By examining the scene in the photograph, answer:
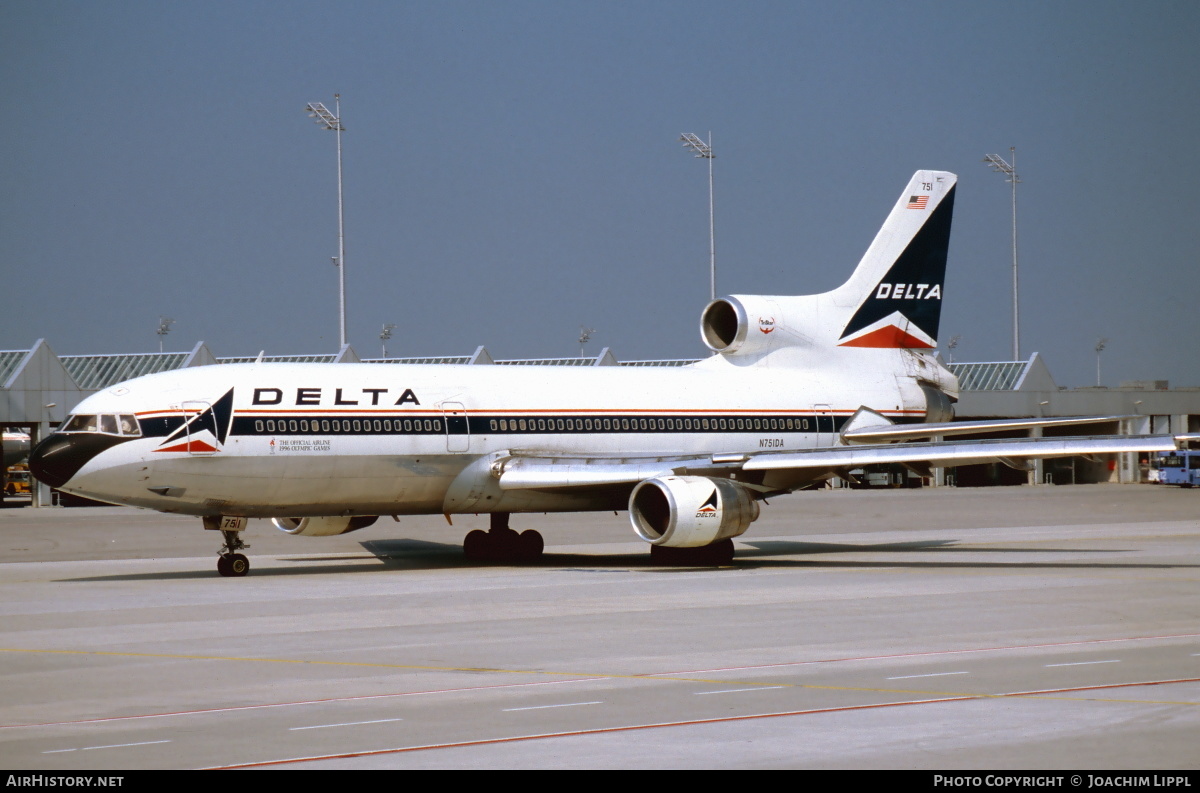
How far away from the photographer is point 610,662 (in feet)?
51.7

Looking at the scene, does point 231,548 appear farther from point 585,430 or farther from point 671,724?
point 671,724

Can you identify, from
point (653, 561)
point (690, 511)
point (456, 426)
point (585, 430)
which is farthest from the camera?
point (585, 430)

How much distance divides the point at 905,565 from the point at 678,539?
5197mm

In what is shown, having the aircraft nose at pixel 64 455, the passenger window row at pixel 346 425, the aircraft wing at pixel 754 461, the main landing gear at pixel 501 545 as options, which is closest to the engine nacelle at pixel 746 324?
the aircraft wing at pixel 754 461

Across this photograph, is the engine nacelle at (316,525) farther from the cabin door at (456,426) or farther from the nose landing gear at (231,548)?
the nose landing gear at (231,548)

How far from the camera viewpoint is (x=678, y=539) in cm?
2873

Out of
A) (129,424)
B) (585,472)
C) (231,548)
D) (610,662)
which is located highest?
(129,424)

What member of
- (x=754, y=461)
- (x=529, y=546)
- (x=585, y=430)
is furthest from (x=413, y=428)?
(x=754, y=461)

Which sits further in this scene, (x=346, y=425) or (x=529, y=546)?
(x=529, y=546)

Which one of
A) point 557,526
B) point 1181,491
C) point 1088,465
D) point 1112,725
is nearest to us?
point 1112,725

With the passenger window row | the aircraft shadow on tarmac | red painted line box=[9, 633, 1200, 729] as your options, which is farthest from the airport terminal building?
red painted line box=[9, 633, 1200, 729]

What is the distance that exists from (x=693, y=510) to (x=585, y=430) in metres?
5.05
